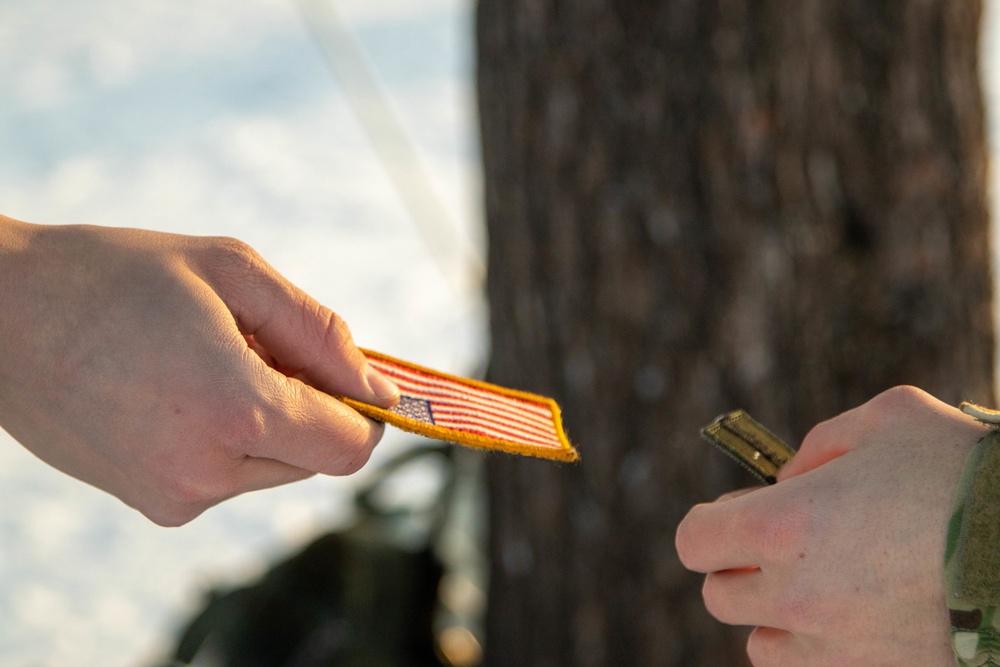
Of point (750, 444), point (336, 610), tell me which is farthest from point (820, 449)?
point (336, 610)

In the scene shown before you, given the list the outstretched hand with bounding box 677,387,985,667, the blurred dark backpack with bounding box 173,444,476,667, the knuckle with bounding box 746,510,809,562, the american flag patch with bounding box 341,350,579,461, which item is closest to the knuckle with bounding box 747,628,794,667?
the outstretched hand with bounding box 677,387,985,667

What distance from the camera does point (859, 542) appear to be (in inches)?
33.5

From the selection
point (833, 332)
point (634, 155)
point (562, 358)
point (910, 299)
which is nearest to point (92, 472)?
point (562, 358)

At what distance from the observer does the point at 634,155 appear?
1677mm

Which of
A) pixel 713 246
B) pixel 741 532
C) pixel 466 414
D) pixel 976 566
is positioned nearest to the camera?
pixel 976 566

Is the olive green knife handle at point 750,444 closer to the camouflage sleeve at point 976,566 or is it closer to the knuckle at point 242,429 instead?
the camouflage sleeve at point 976,566

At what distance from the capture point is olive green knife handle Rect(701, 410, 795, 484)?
Answer: 1.00 metres

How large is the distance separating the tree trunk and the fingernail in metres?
0.75

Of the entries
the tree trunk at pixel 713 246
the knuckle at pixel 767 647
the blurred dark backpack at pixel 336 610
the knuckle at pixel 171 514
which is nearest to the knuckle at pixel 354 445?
the knuckle at pixel 171 514

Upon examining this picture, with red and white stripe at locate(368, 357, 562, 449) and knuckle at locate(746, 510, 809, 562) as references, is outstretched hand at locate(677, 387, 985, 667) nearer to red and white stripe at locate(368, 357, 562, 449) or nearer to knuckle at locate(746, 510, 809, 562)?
knuckle at locate(746, 510, 809, 562)

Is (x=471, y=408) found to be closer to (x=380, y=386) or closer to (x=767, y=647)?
(x=380, y=386)

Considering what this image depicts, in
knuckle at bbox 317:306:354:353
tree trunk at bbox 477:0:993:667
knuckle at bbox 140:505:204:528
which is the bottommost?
tree trunk at bbox 477:0:993:667

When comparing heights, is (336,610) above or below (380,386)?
below

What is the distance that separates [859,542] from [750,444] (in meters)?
0.18
